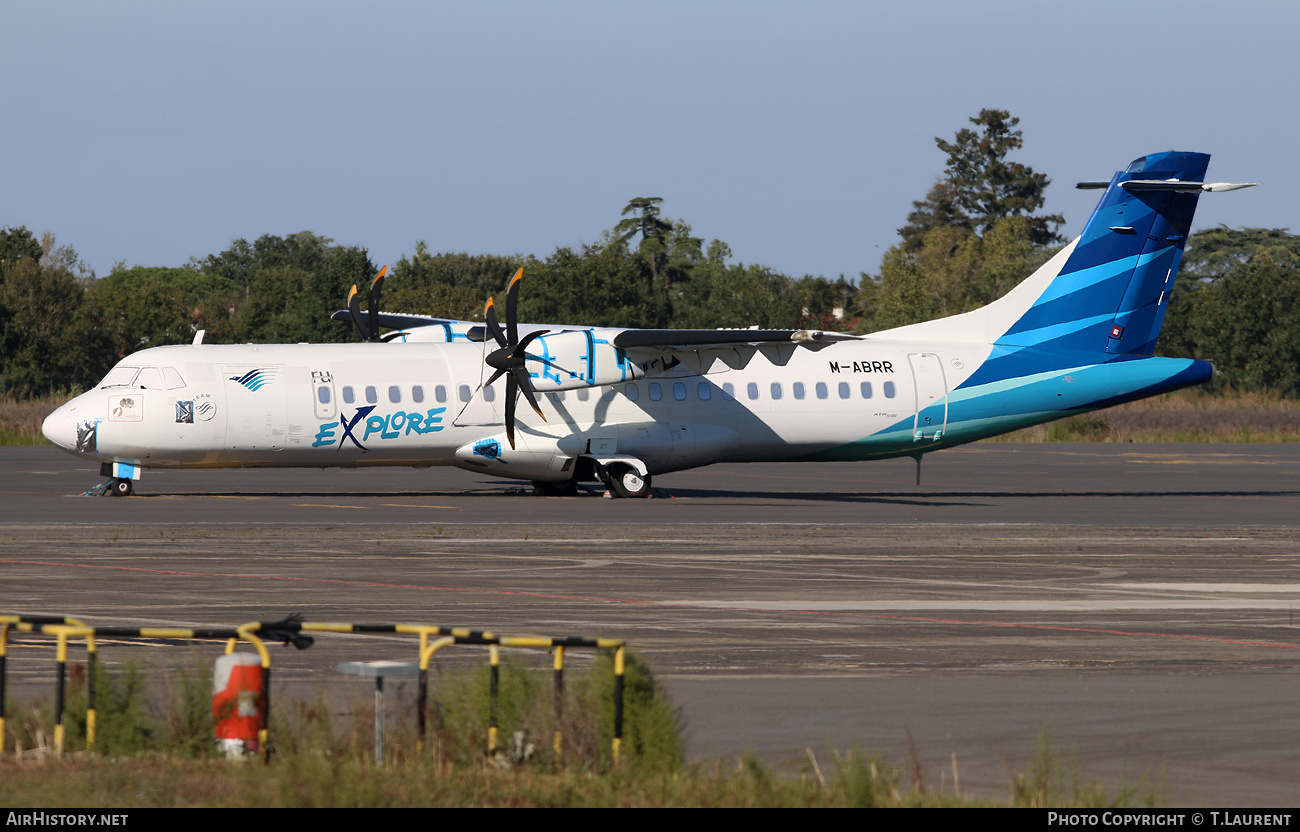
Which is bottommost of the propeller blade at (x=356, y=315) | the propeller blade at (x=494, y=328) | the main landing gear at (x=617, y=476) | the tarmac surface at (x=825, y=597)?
the tarmac surface at (x=825, y=597)

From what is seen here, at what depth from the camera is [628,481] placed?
3434 centimetres

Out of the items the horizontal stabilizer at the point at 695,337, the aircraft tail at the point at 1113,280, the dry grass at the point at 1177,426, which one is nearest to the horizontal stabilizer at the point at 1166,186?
the aircraft tail at the point at 1113,280

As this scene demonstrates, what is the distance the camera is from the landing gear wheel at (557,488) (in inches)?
1411

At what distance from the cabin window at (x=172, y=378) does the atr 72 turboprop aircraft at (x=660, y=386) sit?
6 centimetres

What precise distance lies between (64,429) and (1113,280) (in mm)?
23735

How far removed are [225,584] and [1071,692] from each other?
34.5 ft

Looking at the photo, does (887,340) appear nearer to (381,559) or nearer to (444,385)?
(444,385)

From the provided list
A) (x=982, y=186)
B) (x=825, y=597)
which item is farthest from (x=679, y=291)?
(x=825, y=597)

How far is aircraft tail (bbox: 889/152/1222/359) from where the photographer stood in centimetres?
3566

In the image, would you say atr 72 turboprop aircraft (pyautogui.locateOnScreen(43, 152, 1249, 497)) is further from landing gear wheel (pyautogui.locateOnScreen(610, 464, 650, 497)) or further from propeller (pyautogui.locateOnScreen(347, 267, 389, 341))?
propeller (pyautogui.locateOnScreen(347, 267, 389, 341))

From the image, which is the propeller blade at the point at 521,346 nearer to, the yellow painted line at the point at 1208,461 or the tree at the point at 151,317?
the yellow painted line at the point at 1208,461

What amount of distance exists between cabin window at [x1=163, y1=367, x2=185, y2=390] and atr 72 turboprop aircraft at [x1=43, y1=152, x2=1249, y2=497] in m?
0.06

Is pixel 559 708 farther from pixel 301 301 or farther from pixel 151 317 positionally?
pixel 151 317
